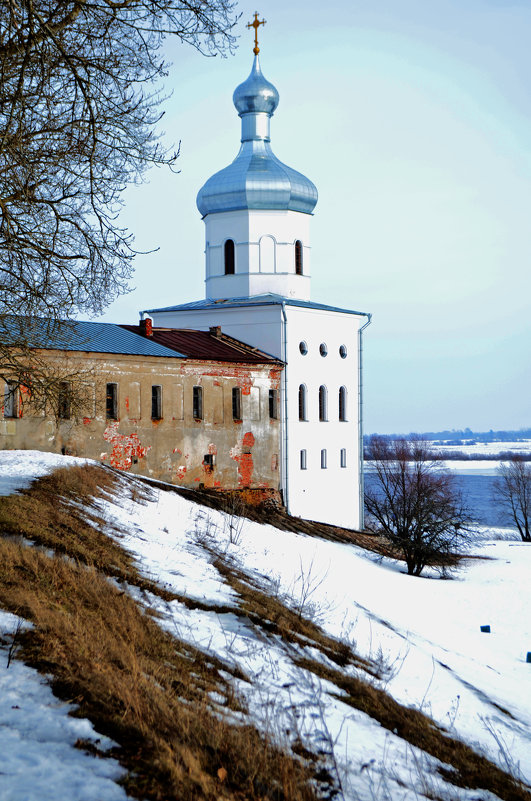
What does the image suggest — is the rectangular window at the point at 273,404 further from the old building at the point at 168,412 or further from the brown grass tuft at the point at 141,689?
the brown grass tuft at the point at 141,689

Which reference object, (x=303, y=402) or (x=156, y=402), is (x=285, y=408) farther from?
(x=156, y=402)

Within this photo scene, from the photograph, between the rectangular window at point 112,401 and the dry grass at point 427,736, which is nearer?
the dry grass at point 427,736

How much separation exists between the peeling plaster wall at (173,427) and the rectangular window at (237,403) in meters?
0.15

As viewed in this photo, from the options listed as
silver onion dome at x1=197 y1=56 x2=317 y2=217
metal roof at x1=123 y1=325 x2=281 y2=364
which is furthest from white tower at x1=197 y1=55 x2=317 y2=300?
metal roof at x1=123 y1=325 x2=281 y2=364

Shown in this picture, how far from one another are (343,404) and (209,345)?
7.67 meters

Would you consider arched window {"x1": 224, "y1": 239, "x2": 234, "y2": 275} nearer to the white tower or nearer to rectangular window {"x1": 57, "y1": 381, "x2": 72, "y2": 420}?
the white tower

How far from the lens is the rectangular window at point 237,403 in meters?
30.4

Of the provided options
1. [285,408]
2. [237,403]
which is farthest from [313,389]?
[237,403]

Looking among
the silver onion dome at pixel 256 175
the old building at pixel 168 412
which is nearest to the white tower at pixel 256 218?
the silver onion dome at pixel 256 175

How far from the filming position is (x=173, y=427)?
2820 centimetres

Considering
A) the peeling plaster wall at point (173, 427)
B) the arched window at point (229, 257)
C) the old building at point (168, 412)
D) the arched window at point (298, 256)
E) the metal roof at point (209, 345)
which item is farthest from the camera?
the arched window at point (298, 256)

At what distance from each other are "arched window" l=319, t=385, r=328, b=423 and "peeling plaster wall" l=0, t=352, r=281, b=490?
11.8 ft

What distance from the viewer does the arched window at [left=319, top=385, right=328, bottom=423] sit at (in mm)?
35281

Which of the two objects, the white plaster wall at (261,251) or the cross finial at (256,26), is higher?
the cross finial at (256,26)
